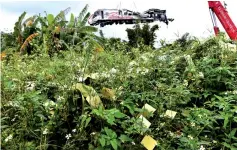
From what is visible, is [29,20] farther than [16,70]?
Yes

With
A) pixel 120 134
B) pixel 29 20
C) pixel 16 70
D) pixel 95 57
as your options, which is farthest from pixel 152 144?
pixel 29 20

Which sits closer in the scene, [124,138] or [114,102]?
[124,138]

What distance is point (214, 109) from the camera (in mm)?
2164

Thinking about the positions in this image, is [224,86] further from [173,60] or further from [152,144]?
[152,144]

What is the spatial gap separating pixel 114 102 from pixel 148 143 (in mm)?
278

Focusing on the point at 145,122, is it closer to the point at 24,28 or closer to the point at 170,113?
the point at 170,113

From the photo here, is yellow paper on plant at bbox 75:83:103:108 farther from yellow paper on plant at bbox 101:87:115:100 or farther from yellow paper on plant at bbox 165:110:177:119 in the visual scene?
yellow paper on plant at bbox 165:110:177:119

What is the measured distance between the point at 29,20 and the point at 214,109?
13.1 m

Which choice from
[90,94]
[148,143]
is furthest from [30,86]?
[148,143]

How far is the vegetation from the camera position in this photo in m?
1.83

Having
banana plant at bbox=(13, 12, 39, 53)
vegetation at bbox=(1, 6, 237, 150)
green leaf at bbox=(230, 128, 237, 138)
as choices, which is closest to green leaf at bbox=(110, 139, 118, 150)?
vegetation at bbox=(1, 6, 237, 150)

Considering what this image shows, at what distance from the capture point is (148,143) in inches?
74.0

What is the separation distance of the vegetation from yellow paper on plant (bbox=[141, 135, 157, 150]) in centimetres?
3

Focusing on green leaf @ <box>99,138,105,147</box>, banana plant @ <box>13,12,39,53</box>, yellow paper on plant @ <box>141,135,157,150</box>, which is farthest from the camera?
banana plant @ <box>13,12,39,53</box>
